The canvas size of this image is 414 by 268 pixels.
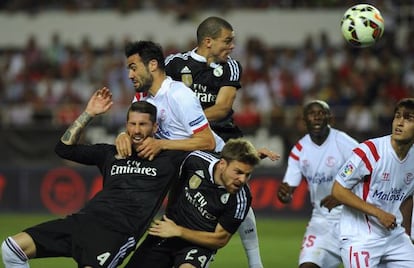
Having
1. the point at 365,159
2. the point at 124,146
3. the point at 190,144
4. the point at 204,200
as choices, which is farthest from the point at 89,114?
the point at 365,159

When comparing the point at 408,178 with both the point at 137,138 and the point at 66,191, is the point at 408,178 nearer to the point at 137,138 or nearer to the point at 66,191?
the point at 137,138

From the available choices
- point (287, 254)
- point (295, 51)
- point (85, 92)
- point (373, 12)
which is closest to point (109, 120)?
point (85, 92)

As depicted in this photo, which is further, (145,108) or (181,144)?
(181,144)

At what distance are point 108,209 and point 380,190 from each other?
7.44 ft

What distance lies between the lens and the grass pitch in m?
11.9

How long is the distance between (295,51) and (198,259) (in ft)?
43.8

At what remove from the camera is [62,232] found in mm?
7387

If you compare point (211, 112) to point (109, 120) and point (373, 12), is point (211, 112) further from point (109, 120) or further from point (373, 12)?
point (109, 120)

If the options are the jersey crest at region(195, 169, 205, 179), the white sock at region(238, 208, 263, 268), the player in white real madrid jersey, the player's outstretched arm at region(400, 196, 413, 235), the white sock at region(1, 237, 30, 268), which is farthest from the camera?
the white sock at region(238, 208, 263, 268)

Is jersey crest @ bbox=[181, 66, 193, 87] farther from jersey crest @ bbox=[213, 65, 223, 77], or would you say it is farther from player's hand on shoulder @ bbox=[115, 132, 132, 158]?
player's hand on shoulder @ bbox=[115, 132, 132, 158]

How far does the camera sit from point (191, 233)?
7504 millimetres

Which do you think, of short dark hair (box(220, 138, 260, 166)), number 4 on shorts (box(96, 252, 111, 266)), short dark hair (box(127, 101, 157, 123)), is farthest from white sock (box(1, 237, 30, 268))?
short dark hair (box(220, 138, 260, 166))

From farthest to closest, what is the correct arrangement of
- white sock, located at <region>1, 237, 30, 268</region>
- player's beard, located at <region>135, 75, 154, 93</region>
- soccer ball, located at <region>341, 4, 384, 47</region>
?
soccer ball, located at <region>341, 4, 384, 47</region>
player's beard, located at <region>135, 75, 154, 93</region>
white sock, located at <region>1, 237, 30, 268</region>

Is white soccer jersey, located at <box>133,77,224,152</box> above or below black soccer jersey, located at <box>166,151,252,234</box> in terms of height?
above
